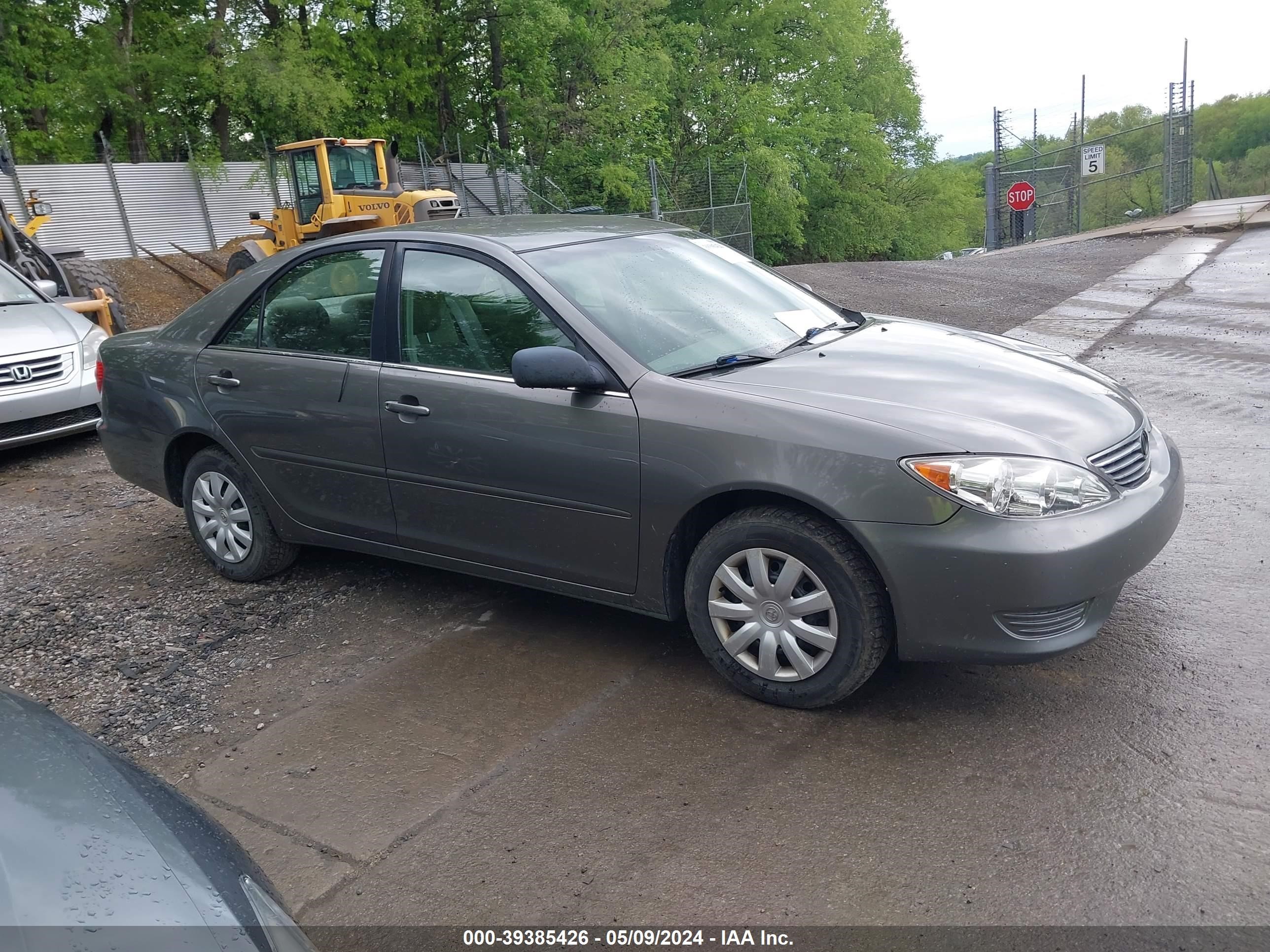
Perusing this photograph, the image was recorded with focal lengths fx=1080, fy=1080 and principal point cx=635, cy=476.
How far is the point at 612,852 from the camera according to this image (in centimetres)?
299

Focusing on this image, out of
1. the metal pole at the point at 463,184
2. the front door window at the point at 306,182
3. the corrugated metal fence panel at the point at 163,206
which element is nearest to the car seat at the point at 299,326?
the front door window at the point at 306,182

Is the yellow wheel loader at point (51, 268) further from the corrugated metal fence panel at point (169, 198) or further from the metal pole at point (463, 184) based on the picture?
the metal pole at point (463, 184)

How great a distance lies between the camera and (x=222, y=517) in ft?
17.1

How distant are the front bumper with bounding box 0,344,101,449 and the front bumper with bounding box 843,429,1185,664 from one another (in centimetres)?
702

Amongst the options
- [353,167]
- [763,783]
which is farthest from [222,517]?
[353,167]

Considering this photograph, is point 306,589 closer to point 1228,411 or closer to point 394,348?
point 394,348

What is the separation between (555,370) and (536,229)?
1124 mm

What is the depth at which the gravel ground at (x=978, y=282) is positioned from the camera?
42.4ft

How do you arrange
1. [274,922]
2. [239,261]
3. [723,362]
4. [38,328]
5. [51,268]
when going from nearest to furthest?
[274,922], [723,362], [38,328], [51,268], [239,261]

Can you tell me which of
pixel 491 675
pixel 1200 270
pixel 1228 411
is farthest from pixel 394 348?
pixel 1200 270

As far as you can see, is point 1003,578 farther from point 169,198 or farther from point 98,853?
point 169,198

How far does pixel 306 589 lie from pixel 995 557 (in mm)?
3286

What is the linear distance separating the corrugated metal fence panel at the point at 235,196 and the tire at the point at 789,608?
26486 mm

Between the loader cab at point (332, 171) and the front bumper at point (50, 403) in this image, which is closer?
the front bumper at point (50, 403)
